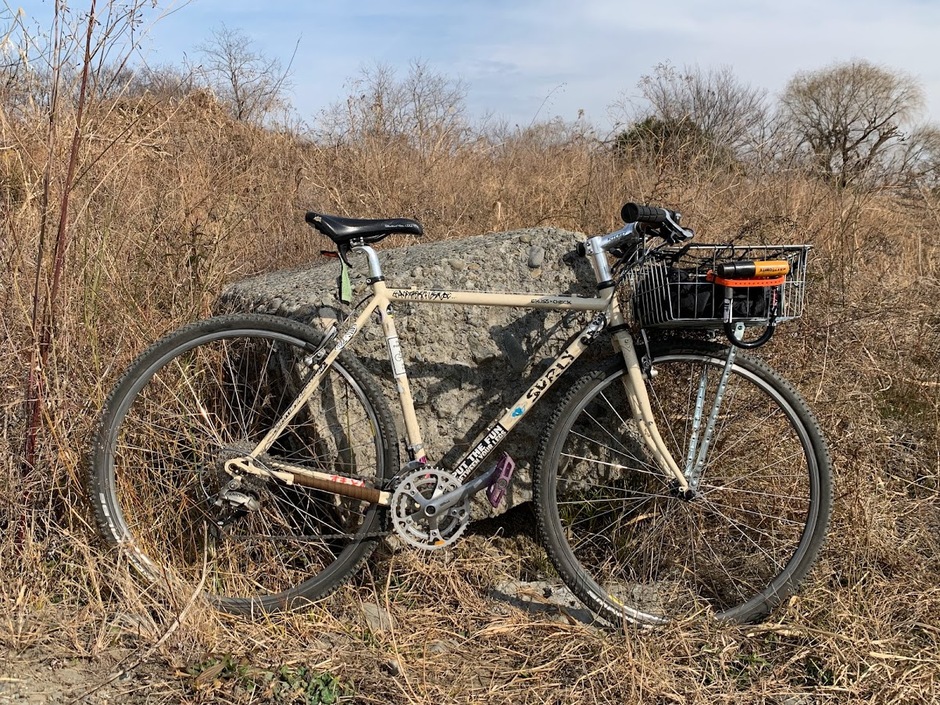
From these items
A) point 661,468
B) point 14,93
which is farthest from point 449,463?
point 14,93

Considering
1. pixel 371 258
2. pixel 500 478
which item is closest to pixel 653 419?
pixel 500 478

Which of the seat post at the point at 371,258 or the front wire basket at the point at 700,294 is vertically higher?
the seat post at the point at 371,258

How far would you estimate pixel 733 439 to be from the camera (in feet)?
9.33

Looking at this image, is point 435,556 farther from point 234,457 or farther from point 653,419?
point 653,419

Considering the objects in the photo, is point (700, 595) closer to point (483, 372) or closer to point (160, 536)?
point (483, 372)

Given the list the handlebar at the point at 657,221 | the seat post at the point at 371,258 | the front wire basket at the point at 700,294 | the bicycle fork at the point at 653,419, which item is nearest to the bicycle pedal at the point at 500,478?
the bicycle fork at the point at 653,419

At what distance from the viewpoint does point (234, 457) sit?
2.47 m

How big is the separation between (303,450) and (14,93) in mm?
1788

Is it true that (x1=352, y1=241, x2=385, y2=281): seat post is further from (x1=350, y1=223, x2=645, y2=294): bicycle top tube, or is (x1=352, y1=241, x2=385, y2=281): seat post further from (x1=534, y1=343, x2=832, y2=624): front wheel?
(x1=534, y1=343, x2=832, y2=624): front wheel

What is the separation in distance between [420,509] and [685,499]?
0.95 metres

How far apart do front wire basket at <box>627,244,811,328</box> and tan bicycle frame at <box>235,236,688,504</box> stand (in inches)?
5.0

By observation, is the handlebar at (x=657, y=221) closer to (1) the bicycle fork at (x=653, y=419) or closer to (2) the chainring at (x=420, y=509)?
(1) the bicycle fork at (x=653, y=419)

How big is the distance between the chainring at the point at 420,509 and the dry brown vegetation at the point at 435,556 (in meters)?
0.24

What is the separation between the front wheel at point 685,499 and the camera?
246cm
